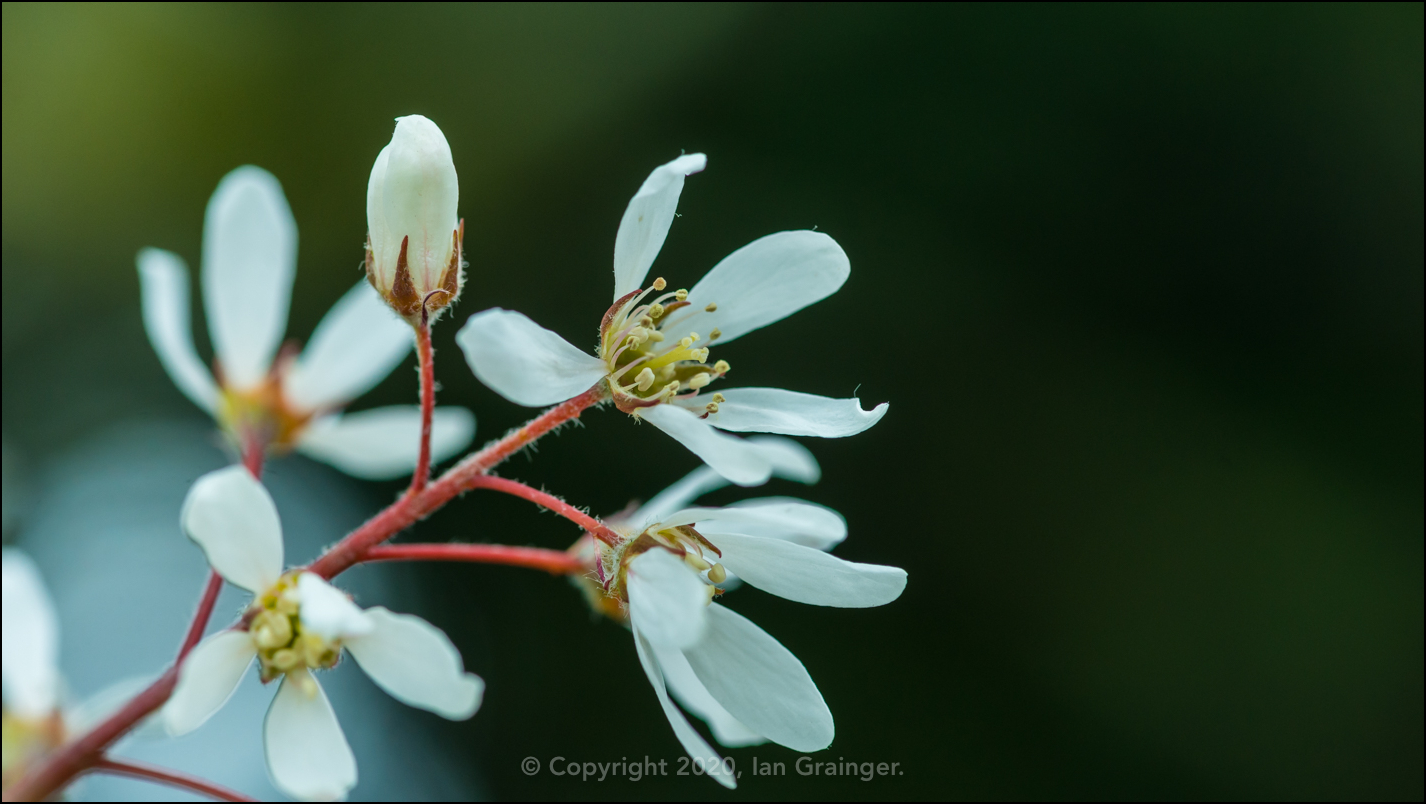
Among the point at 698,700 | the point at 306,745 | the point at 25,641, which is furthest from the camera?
the point at 25,641

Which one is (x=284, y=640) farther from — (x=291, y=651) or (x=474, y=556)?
(x=474, y=556)

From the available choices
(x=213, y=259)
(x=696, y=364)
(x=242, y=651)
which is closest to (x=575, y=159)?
(x=213, y=259)

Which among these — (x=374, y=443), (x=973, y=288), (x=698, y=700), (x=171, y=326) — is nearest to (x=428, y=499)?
(x=698, y=700)

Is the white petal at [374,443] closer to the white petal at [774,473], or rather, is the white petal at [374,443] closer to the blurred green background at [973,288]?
the white petal at [774,473]

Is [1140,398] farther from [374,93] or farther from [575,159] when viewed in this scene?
[374,93]

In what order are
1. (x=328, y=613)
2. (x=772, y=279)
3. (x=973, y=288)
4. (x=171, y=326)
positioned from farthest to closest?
(x=973, y=288), (x=171, y=326), (x=772, y=279), (x=328, y=613)

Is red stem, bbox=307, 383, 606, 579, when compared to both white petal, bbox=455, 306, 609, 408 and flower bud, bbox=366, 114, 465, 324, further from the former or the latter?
flower bud, bbox=366, 114, 465, 324
